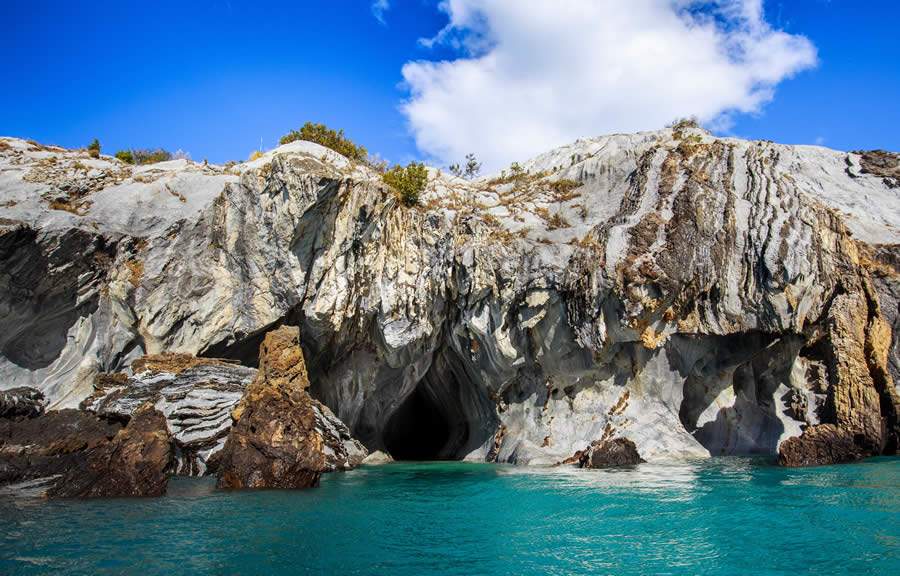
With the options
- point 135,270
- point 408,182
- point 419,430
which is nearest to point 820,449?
point 408,182

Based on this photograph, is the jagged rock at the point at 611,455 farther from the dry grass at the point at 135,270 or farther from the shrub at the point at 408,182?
the dry grass at the point at 135,270

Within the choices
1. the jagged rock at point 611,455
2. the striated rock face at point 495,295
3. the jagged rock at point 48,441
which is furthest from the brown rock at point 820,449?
the jagged rock at point 48,441

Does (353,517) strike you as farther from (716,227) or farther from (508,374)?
(716,227)

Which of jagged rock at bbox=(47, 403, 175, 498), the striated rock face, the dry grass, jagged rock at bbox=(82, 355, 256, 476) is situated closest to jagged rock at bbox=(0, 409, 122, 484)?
jagged rock at bbox=(82, 355, 256, 476)

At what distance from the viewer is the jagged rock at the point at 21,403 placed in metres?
20.2

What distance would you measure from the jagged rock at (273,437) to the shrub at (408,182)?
10407 mm

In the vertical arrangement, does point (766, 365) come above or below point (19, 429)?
above

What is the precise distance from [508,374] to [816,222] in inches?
555

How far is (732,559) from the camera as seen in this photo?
31.7ft

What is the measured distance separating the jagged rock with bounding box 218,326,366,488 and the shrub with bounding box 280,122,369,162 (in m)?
17.6

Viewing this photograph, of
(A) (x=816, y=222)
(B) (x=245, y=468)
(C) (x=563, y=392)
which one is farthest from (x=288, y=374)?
(A) (x=816, y=222)

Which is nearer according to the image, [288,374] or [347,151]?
[288,374]

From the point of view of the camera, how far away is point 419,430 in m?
36.8

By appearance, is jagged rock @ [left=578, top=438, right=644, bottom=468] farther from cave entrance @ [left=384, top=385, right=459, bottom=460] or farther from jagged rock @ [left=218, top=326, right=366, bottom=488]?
cave entrance @ [left=384, top=385, right=459, bottom=460]
